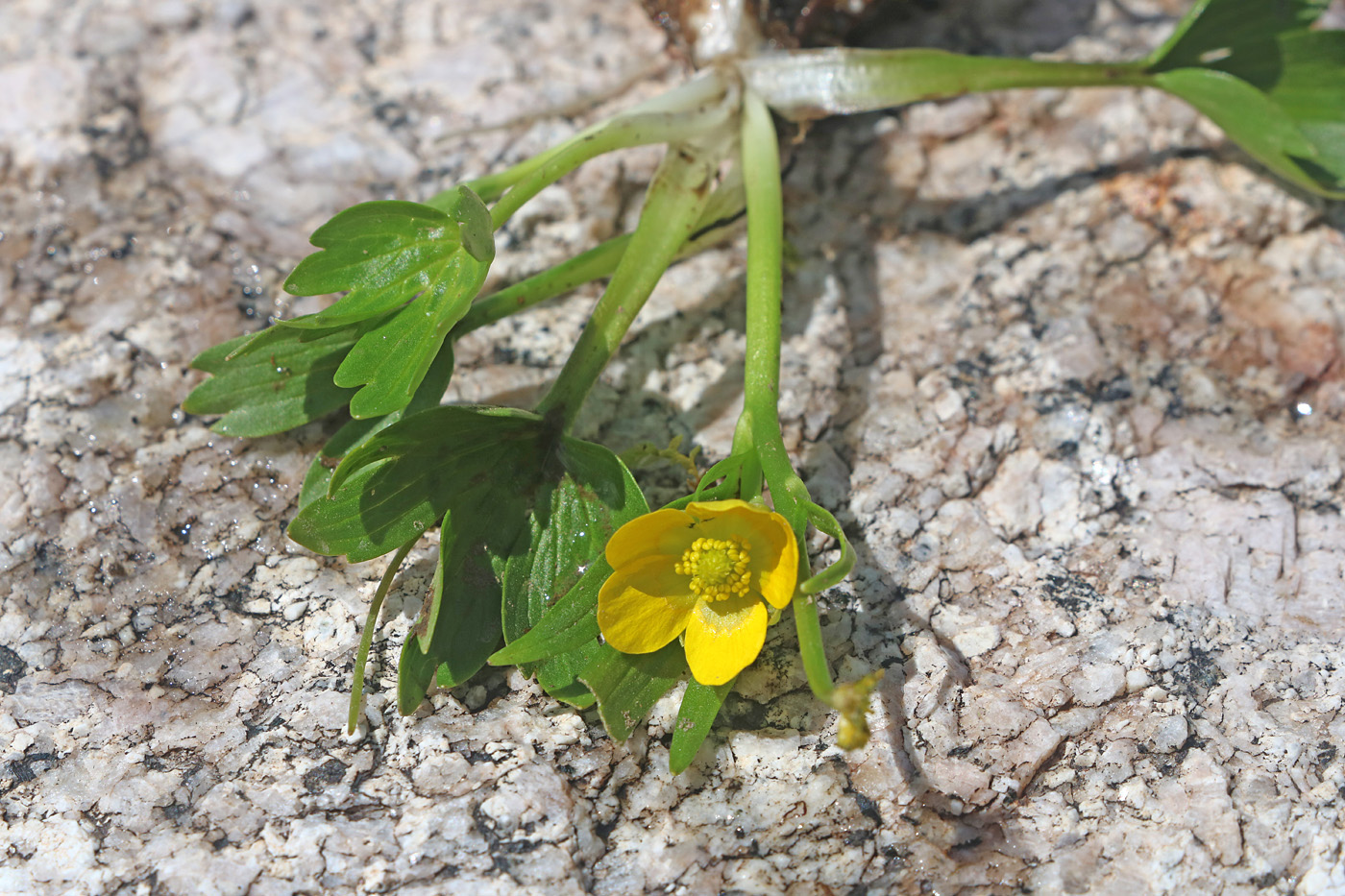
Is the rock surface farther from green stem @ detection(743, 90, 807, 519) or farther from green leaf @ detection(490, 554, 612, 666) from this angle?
green stem @ detection(743, 90, 807, 519)

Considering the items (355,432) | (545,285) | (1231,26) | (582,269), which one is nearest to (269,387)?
(355,432)

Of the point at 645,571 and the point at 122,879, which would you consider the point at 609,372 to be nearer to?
the point at 645,571

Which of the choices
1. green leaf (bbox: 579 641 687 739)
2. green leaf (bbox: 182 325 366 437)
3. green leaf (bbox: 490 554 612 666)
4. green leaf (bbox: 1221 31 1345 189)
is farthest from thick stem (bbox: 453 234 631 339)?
green leaf (bbox: 1221 31 1345 189)

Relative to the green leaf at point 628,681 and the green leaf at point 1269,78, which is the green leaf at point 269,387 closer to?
the green leaf at point 628,681

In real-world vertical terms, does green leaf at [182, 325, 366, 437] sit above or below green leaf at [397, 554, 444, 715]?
above

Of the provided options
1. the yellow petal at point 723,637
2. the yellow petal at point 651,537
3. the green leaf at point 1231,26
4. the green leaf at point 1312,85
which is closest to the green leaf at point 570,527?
the yellow petal at point 651,537
